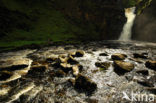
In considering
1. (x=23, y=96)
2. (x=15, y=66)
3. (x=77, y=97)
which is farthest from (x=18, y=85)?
(x=77, y=97)

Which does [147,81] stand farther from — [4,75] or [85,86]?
[4,75]

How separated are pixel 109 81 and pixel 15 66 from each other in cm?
897

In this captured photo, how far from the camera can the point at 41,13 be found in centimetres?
4541

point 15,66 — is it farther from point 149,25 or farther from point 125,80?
point 149,25

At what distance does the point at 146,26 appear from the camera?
41.8 metres

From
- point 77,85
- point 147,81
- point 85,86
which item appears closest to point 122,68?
point 147,81

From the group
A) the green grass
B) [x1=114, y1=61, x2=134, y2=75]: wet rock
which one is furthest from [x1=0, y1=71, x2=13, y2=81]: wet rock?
the green grass

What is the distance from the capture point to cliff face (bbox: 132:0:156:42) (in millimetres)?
38256

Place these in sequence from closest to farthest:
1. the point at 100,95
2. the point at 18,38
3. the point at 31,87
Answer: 1. the point at 100,95
2. the point at 31,87
3. the point at 18,38

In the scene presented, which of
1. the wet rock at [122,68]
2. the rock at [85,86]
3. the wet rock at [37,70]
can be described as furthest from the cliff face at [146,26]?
the wet rock at [37,70]

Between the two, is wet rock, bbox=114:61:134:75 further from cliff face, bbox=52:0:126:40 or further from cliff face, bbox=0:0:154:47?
cliff face, bbox=52:0:126:40

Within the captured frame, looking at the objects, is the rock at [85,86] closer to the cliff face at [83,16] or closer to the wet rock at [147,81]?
the wet rock at [147,81]

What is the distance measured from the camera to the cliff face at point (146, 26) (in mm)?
38256

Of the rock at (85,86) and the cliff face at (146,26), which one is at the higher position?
the cliff face at (146,26)
